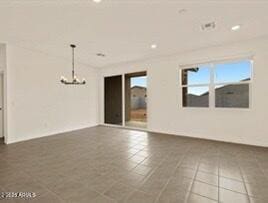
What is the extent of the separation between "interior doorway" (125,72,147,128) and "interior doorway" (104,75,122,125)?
437 mm

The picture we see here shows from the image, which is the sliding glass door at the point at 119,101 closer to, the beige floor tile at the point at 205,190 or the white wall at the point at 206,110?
the white wall at the point at 206,110

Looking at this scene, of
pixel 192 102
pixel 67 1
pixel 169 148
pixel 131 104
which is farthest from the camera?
pixel 131 104

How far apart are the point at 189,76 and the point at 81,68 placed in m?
4.30

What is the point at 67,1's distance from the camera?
9.32ft

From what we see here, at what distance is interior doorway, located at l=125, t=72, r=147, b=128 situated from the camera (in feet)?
22.9

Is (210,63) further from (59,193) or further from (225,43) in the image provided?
(59,193)

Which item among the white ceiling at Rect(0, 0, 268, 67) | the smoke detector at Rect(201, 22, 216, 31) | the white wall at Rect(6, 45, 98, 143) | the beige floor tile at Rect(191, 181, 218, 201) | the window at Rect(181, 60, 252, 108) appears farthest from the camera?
the white wall at Rect(6, 45, 98, 143)

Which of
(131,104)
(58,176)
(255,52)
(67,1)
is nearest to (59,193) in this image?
(58,176)

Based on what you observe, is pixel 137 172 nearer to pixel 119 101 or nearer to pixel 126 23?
pixel 126 23

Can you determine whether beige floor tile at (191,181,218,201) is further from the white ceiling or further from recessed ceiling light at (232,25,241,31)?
recessed ceiling light at (232,25,241,31)

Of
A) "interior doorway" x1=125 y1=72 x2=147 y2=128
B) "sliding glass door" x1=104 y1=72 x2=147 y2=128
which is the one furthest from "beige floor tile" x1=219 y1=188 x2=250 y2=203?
"sliding glass door" x1=104 y1=72 x2=147 y2=128

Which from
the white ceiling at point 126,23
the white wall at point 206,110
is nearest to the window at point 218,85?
the white wall at point 206,110

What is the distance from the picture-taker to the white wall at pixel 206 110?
13.5 feet

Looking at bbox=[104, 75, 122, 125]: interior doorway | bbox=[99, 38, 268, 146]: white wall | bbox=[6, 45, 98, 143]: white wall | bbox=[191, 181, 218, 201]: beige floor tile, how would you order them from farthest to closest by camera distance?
bbox=[104, 75, 122, 125]: interior doorway < bbox=[6, 45, 98, 143]: white wall < bbox=[99, 38, 268, 146]: white wall < bbox=[191, 181, 218, 201]: beige floor tile
